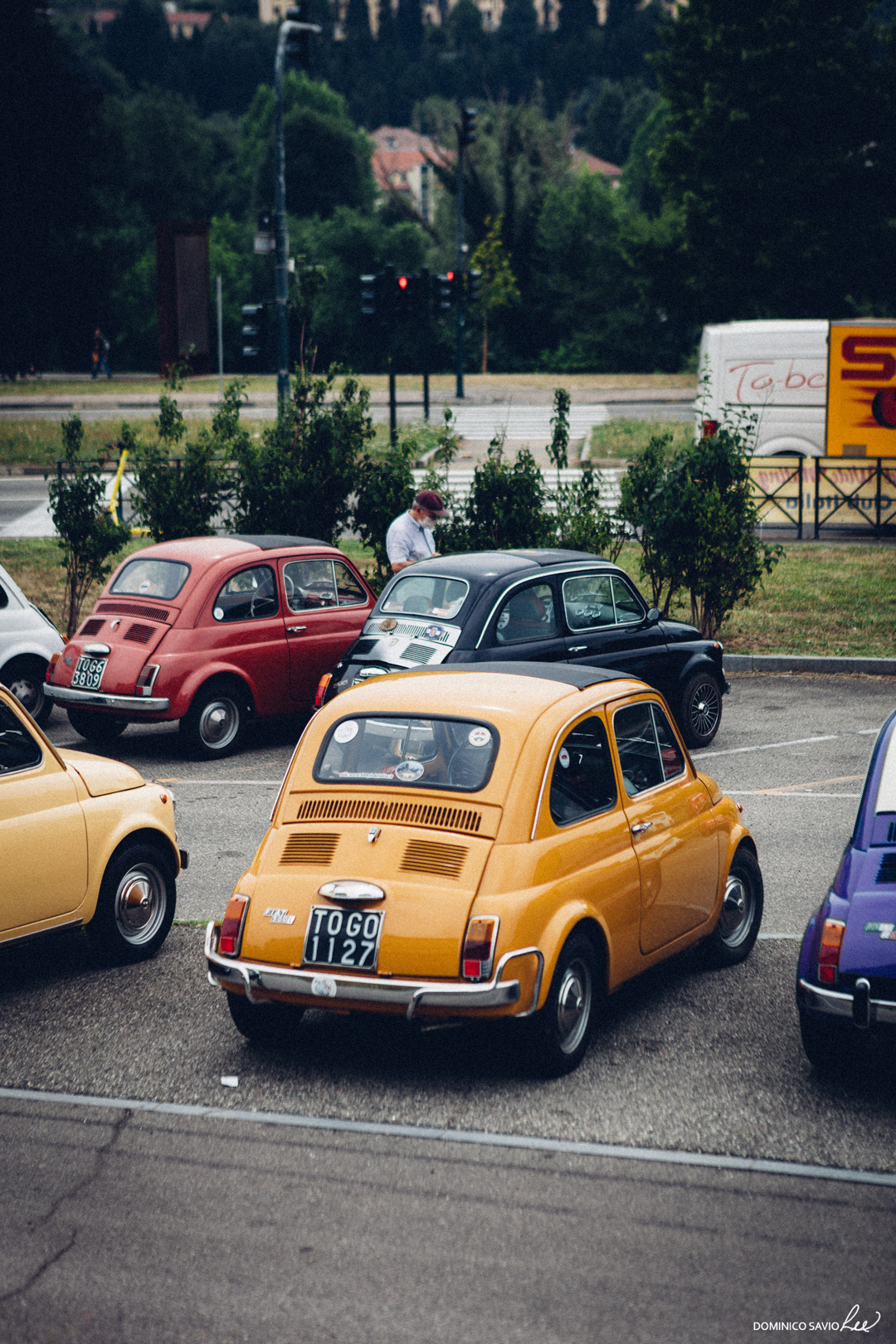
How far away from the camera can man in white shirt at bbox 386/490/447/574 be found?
13.7 metres

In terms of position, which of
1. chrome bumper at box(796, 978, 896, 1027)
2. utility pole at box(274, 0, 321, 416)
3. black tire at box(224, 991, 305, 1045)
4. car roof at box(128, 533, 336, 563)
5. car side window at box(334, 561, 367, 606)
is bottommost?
black tire at box(224, 991, 305, 1045)

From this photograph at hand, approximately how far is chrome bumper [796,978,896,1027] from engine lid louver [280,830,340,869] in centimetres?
193

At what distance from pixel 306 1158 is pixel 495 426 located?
109ft

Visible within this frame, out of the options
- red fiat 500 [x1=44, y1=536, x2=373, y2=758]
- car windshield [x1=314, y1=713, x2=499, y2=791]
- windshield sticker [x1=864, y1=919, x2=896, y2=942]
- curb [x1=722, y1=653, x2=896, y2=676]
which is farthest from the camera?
curb [x1=722, y1=653, x2=896, y2=676]

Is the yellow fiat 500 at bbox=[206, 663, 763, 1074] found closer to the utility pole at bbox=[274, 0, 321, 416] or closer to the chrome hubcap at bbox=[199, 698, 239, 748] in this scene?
the chrome hubcap at bbox=[199, 698, 239, 748]

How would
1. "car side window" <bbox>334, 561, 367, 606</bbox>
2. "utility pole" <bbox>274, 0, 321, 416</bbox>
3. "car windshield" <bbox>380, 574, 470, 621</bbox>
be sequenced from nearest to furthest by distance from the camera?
1. "car windshield" <bbox>380, 574, 470, 621</bbox>
2. "car side window" <bbox>334, 561, 367, 606</bbox>
3. "utility pole" <bbox>274, 0, 321, 416</bbox>

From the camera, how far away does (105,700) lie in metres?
12.0

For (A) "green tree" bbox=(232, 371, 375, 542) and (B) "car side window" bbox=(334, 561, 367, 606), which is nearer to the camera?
(B) "car side window" bbox=(334, 561, 367, 606)

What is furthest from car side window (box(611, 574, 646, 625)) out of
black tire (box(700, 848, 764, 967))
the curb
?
black tire (box(700, 848, 764, 967))

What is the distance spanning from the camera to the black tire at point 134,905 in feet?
24.0

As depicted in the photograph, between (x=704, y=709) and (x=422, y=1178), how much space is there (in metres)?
8.14

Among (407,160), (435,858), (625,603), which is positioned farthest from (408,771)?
(407,160)

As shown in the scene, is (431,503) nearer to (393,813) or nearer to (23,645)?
(23,645)

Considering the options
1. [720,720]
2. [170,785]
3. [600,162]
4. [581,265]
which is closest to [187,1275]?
[170,785]
